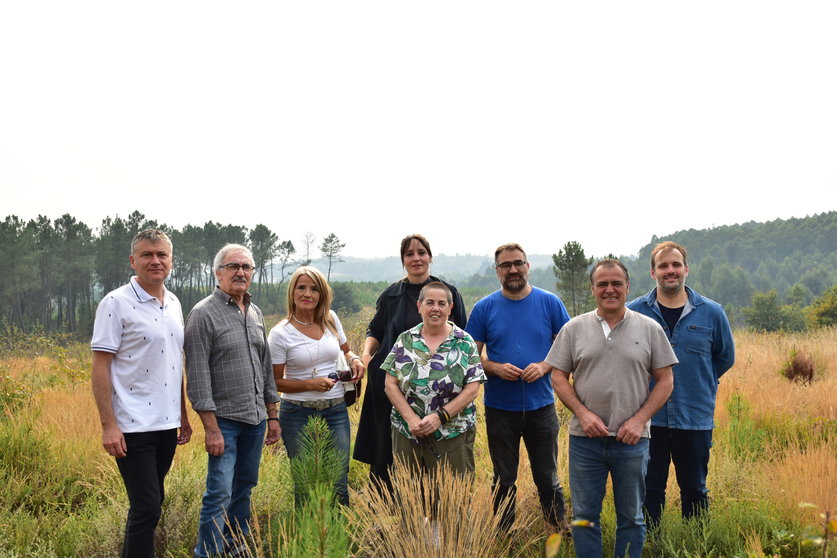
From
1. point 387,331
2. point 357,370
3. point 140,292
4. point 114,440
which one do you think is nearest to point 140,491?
point 114,440

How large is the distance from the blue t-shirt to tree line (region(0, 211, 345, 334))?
4658 cm

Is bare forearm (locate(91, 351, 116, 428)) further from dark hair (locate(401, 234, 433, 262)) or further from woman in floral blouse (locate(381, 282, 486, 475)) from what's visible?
dark hair (locate(401, 234, 433, 262))

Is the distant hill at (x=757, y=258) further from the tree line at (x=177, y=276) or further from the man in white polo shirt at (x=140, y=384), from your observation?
the man in white polo shirt at (x=140, y=384)

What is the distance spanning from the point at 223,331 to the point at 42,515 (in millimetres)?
2221

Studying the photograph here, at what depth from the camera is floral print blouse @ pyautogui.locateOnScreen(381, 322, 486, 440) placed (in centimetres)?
316

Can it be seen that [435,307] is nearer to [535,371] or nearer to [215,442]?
[535,371]

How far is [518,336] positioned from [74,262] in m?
59.1

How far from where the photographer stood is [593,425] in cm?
276

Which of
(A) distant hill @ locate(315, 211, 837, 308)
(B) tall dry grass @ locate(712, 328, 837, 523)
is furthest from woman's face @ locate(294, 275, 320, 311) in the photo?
(A) distant hill @ locate(315, 211, 837, 308)

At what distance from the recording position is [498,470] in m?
3.60

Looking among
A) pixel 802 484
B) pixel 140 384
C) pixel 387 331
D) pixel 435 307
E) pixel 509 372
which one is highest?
pixel 435 307

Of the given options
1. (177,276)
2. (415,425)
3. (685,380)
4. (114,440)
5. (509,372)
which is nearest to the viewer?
(114,440)

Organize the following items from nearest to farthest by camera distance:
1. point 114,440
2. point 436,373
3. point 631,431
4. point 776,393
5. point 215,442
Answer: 1. point 114,440
2. point 631,431
3. point 215,442
4. point 436,373
5. point 776,393

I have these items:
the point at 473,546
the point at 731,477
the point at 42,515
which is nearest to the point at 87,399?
the point at 42,515
